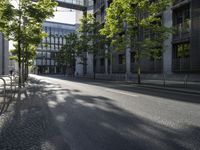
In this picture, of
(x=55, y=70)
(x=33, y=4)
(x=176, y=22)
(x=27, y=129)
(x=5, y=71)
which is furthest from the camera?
(x=55, y=70)

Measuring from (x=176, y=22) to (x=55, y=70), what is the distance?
84085mm

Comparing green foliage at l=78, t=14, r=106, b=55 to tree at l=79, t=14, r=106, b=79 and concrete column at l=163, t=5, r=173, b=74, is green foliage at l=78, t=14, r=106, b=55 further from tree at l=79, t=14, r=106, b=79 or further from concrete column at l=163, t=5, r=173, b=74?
concrete column at l=163, t=5, r=173, b=74

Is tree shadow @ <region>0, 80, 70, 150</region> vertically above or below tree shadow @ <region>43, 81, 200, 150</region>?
below

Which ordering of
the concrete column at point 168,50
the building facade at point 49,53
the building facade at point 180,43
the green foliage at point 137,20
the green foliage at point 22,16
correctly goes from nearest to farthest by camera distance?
1. the green foliage at point 22,16
2. the green foliage at point 137,20
3. the building facade at point 180,43
4. the concrete column at point 168,50
5. the building facade at point 49,53

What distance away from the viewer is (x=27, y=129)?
5.37 metres

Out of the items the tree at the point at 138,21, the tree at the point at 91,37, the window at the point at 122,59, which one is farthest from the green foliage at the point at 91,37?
the tree at the point at 138,21

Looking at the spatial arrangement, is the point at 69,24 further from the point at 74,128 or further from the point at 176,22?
the point at 74,128

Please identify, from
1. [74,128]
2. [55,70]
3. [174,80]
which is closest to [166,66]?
[174,80]

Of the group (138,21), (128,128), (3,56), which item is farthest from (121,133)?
(3,56)

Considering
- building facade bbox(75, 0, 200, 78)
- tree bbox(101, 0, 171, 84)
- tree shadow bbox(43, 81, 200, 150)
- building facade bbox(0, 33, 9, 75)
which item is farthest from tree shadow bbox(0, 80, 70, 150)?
building facade bbox(0, 33, 9, 75)

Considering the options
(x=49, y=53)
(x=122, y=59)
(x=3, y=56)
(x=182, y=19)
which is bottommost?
(x=122, y=59)

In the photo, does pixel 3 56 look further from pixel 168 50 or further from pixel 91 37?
pixel 168 50

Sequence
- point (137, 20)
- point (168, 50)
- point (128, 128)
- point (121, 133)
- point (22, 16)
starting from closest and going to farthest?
point (121, 133) → point (128, 128) → point (22, 16) → point (137, 20) → point (168, 50)

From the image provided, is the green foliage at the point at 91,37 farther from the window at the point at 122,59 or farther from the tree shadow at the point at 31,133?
the tree shadow at the point at 31,133
